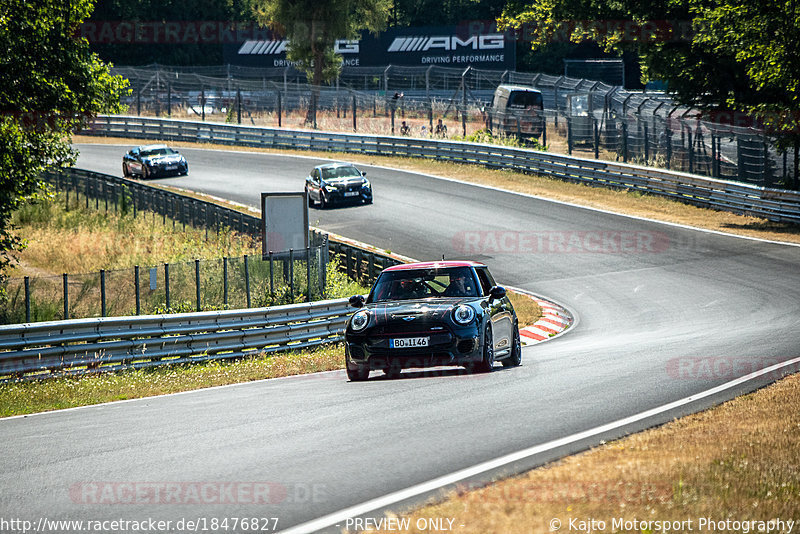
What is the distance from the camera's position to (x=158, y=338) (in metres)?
17.0

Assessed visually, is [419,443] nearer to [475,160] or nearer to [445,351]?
[445,351]

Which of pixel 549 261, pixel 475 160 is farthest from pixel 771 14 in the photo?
pixel 475 160

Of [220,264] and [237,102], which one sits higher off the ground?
[237,102]

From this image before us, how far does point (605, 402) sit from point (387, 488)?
3911 mm

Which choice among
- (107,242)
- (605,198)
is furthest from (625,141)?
(107,242)

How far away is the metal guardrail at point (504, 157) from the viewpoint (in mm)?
33094

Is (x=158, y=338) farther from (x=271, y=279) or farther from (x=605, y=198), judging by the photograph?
(x=605, y=198)

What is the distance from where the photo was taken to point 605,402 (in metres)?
10.0

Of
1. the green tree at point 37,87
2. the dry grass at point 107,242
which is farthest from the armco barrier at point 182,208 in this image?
the green tree at point 37,87

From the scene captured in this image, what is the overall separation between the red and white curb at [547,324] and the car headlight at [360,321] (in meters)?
7.76

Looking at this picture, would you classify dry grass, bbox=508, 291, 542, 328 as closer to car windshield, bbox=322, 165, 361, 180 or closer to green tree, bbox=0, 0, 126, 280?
green tree, bbox=0, 0, 126, 280

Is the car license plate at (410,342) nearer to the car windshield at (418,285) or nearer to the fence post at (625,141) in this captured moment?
the car windshield at (418,285)
